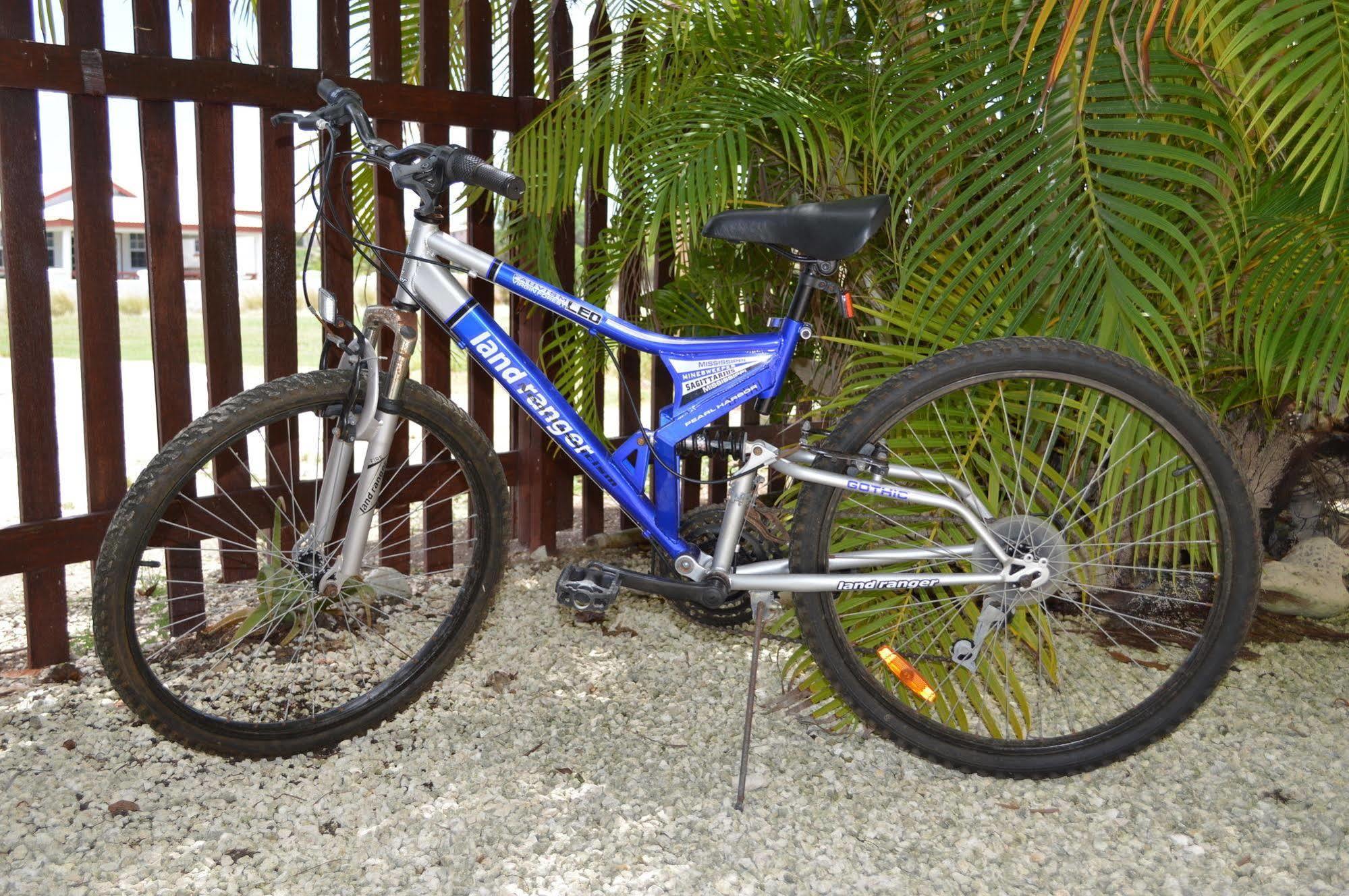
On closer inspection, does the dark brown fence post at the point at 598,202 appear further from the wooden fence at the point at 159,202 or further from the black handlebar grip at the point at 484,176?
the black handlebar grip at the point at 484,176

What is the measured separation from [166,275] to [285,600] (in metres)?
0.83

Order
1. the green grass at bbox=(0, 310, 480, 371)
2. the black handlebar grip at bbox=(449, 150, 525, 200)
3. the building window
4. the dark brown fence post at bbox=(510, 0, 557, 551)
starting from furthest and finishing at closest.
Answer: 1. the green grass at bbox=(0, 310, 480, 371)
2. the building window
3. the dark brown fence post at bbox=(510, 0, 557, 551)
4. the black handlebar grip at bbox=(449, 150, 525, 200)

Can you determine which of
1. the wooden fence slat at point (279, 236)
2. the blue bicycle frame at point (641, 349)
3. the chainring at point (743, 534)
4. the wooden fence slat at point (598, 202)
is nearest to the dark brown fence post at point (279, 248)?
the wooden fence slat at point (279, 236)

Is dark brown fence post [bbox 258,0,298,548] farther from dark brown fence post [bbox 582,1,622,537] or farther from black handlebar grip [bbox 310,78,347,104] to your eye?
dark brown fence post [bbox 582,1,622,537]

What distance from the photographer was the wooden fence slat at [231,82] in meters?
2.30

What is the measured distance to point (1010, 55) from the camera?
2.11m

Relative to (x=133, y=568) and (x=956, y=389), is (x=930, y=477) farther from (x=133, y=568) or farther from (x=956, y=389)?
(x=133, y=568)

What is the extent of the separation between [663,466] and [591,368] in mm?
827

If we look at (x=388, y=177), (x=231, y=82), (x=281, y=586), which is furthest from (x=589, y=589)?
(x=231, y=82)

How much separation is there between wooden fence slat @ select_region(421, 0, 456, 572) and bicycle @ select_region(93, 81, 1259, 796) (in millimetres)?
614

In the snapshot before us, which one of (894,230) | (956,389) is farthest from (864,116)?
(956,389)

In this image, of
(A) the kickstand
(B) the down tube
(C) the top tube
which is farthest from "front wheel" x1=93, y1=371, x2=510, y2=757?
(A) the kickstand

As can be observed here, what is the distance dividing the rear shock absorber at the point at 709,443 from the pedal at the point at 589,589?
0.98ft

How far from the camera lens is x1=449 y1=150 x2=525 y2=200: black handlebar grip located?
2.01m
